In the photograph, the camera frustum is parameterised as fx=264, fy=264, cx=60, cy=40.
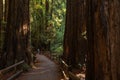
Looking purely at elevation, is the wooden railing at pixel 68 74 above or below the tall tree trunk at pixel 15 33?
below

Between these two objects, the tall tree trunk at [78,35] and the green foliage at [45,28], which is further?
the green foliage at [45,28]

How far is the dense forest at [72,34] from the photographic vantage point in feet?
14.0

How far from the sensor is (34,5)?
40.7 m

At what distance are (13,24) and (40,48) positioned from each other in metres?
32.7

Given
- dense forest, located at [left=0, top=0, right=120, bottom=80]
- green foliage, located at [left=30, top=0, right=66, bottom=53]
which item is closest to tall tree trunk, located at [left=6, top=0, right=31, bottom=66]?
dense forest, located at [left=0, top=0, right=120, bottom=80]

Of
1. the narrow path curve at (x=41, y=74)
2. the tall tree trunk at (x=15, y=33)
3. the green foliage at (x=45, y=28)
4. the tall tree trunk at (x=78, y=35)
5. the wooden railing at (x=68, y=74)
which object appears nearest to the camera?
the wooden railing at (x=68, y=74)

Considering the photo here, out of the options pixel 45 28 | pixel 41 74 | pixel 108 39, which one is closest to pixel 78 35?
pixel 41 74

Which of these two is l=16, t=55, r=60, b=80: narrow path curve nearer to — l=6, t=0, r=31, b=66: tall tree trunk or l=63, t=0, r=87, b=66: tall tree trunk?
l=6, t=0, r=31, b=66: tall tree trunk

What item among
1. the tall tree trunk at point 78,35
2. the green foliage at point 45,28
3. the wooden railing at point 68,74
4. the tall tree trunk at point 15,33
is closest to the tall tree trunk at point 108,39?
the wooden railing at point 68,74

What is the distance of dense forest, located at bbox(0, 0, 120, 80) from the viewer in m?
4.26

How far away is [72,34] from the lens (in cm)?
1817

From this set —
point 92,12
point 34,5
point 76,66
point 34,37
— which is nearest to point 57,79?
point 76,66

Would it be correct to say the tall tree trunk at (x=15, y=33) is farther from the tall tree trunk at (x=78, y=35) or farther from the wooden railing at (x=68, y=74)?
the wooden railing at (x=68, y=74)

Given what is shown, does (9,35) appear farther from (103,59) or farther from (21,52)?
(103,59)
